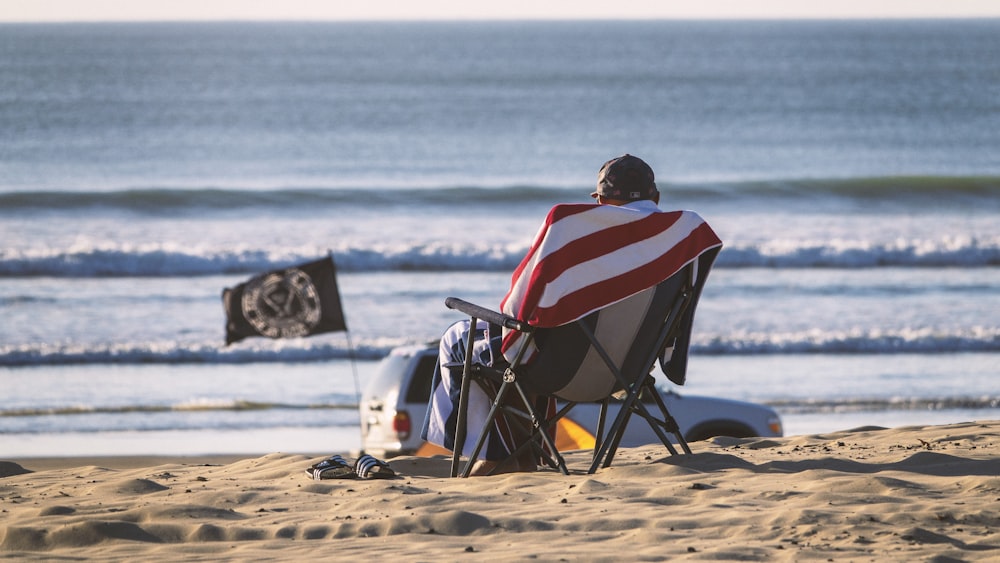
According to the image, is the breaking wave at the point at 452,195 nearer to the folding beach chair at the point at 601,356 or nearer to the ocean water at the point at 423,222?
the ocean water at the point at 423,222

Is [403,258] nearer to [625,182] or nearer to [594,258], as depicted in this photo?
[625,182]

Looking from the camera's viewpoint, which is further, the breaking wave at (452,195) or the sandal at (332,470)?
the breaking wave at (452,195)

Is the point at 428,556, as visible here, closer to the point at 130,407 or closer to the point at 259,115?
the point at 130,407

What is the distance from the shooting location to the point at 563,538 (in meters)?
4.50

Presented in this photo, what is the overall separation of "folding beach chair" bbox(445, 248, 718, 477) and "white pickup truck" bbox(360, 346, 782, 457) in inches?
189

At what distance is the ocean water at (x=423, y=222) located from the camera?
1423 centimetres

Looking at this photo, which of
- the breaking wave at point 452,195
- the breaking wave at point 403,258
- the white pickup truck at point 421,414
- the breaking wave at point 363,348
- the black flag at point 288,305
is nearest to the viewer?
the white pickup truck at point 421,414

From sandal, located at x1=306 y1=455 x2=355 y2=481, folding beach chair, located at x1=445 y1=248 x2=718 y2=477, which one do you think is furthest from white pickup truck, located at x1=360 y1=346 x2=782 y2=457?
folding beach chair, located at x1=445 y1=248 x2=718 y2=477

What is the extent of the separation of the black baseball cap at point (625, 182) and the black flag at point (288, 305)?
6.22 meters

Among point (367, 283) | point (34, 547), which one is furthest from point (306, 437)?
point (367, 283)

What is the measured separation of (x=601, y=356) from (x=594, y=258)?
401 mm

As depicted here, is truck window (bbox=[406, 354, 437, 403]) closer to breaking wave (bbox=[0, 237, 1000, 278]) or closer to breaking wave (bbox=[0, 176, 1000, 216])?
breaking wave (bbox=[0, 237, 1000, 278])

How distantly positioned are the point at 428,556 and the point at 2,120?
5100 centimetres

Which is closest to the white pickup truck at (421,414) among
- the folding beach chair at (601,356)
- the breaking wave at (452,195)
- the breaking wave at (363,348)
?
the folding beach chair at (601,356)
